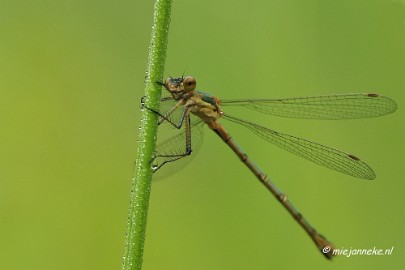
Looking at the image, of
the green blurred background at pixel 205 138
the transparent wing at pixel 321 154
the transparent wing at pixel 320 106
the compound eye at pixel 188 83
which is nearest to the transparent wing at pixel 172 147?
the compound eye at pixel 188 83

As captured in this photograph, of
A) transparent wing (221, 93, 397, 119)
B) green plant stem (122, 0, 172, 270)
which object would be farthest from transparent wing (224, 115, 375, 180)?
green plant stem (122, 0, 172, 270)

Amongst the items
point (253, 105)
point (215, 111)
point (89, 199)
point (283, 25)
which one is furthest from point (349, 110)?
point (89, 199)

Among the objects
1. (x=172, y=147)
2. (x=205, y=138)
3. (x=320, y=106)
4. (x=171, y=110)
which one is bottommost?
(x=172, y=147)

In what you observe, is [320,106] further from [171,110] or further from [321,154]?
[171,110]

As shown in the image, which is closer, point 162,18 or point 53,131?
point 162,18

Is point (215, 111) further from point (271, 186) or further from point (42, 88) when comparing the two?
point (42, 88)

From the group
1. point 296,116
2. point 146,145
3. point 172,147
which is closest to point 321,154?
point 296,116

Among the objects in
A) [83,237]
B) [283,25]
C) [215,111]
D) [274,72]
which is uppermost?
[283,25]

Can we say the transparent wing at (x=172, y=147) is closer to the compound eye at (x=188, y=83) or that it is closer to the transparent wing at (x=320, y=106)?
the compound eye at (x=188, y=83)
